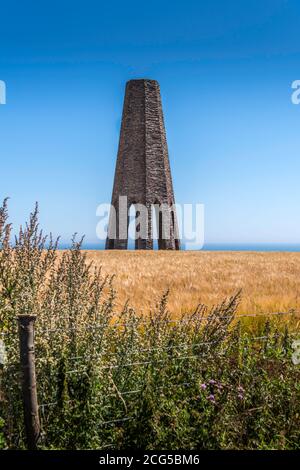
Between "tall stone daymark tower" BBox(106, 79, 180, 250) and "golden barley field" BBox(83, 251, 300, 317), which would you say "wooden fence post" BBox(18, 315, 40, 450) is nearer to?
"golden barley field" BBox(83, 251, 300, 317)

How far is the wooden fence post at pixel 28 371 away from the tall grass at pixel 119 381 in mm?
119

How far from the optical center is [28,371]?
3.20 metres

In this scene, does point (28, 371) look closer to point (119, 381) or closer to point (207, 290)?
point (119, 381)

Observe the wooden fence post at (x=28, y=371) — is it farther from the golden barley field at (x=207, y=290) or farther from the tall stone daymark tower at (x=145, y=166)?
the tall stone daymark tower at (x=145, y=166)

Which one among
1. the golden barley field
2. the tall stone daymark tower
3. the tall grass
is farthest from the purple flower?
the tall stone daymark tower

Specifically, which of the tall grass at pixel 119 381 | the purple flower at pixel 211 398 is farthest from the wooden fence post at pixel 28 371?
the purple flower at pixel 211 398

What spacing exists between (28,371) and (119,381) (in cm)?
85

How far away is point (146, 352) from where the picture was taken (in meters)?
4.10

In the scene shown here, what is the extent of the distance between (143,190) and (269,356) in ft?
66.1

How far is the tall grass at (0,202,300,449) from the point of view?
134 inches

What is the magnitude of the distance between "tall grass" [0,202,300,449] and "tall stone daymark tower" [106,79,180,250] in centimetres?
2036

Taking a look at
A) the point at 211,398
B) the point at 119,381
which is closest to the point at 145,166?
the point at 119,381
